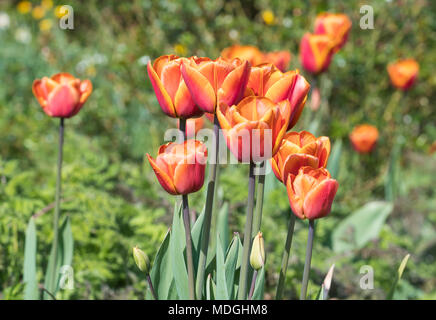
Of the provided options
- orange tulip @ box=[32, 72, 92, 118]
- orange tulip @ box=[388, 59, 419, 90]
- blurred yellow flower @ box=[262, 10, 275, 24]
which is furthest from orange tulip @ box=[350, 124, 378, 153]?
orange tulip @ box=[32, 72, 92, 118]

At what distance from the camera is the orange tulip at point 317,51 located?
2.12m

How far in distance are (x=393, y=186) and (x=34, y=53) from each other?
9.22ft

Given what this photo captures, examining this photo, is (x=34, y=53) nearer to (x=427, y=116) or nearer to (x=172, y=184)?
(x=427, y=116)

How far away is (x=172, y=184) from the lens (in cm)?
84

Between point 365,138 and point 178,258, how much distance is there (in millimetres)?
1962

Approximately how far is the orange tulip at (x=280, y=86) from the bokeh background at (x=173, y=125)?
2.45ft

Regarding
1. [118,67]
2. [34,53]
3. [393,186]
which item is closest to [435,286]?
[393,186]

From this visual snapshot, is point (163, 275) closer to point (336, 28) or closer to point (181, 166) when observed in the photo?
point (181, 166)

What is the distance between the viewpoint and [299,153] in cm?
88

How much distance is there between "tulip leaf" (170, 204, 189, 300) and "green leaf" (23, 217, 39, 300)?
52 cm

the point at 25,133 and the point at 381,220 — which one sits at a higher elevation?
the point at 25,133

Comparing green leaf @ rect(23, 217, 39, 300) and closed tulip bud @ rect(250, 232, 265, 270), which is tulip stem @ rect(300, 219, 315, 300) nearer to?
closed tulip bud @ rect(250, 232, 265, 270)

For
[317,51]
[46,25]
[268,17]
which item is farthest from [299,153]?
[46,25]

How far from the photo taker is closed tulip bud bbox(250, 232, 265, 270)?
843 mm
